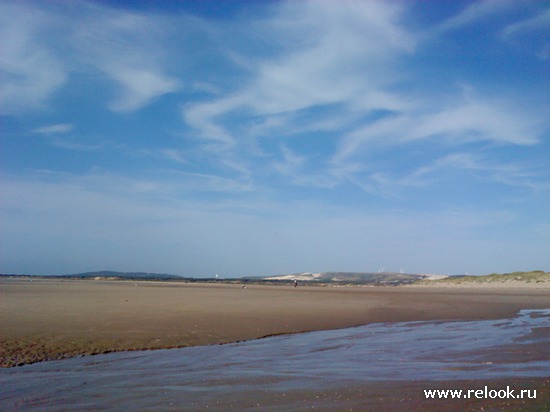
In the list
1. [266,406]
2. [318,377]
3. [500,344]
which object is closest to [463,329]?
[500,344]

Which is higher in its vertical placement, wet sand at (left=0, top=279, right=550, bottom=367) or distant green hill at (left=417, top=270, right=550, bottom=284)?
distant green hill at (left=417, top=270, right=550, bottom=284)

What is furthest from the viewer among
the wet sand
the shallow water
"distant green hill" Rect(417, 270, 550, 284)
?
"distant green hill" Rect(417, 270, 550, 284)

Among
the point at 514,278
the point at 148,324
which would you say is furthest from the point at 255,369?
the point at 514,278

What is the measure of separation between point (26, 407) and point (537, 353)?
1226 cm

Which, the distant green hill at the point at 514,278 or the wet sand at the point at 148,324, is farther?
the distant green hill at the point at 514,278

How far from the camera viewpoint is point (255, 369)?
10812mm

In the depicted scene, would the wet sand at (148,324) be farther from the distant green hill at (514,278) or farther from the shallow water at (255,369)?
the distant green hill at (514,278)

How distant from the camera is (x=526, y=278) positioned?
70.3 metres

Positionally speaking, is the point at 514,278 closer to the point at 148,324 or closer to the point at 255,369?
the point at 148,324

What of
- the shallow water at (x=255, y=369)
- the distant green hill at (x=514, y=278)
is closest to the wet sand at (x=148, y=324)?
the shallow water at (x=255, y=369)

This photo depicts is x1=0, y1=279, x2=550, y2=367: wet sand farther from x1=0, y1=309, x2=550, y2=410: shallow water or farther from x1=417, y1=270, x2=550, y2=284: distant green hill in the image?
x1=417, y1=270, x2=550, y2=284: distant green hill

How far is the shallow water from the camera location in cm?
862

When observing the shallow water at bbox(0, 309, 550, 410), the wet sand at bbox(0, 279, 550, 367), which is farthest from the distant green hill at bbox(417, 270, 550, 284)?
the shallow water at bbox(0, 309, 550, 410)

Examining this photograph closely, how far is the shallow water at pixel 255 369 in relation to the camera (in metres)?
8.62
